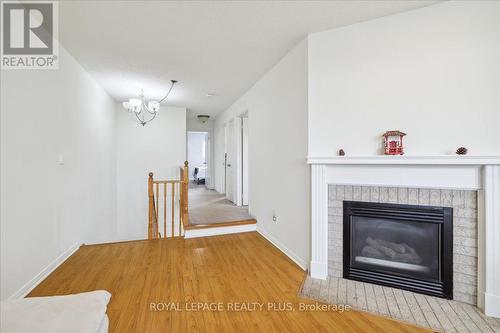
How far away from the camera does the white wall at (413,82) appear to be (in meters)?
1.91

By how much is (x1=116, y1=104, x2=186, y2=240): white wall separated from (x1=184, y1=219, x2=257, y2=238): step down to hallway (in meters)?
2.38

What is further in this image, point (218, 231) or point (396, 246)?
point (218, 231)

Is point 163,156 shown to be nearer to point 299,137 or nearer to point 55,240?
point 55,240

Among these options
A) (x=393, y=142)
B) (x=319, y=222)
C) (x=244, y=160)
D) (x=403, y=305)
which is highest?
(x=393, y=142)

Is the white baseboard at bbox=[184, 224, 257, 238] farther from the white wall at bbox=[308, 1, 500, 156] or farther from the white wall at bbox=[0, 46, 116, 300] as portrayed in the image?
the white wall at bbox=[308, 1, 500, 156]

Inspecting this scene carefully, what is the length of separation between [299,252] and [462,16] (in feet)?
8.83

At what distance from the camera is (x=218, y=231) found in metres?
3.82

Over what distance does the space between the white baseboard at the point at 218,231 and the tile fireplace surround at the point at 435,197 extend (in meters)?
1.66

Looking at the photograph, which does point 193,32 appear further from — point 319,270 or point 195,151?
point 195,151

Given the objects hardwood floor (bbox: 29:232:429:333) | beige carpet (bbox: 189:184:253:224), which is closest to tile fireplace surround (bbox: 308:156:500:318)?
hardwood floor (bbox: 29:232:429:333)

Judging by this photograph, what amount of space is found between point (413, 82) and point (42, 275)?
13.1 ft
